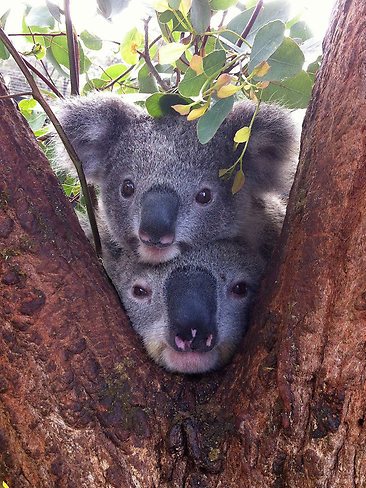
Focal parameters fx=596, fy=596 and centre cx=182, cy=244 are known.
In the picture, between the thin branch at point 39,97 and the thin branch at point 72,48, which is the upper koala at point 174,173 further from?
the thin branch at point 39,97

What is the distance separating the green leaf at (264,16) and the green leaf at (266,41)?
309 millimetres

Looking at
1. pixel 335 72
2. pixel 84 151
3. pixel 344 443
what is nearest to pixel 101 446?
pixel 344 443

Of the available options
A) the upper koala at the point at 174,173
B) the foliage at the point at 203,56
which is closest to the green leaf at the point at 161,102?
the foliage at the point at 203,56

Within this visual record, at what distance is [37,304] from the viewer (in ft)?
4.74

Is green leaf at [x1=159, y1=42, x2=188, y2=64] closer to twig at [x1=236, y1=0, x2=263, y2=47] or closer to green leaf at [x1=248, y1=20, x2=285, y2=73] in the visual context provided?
green leaf at [x1=248, y1=20, x2=285, y2=73]

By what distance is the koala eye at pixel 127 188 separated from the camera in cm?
207

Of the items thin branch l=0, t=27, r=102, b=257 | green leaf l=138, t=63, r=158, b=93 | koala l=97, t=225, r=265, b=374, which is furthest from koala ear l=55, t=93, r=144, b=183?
thin branch l=0, t=27, r=102, b=257

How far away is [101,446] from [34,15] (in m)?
1.45

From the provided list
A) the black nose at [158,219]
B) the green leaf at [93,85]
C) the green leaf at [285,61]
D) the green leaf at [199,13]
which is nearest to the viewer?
the green leaf at [285,61]

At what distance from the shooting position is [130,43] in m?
1.92

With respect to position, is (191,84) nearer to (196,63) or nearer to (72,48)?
(196,63)

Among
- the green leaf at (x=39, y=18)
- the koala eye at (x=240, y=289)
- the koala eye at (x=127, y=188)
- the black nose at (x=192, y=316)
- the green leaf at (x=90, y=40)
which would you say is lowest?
the koala eye at (x=240, y=289)

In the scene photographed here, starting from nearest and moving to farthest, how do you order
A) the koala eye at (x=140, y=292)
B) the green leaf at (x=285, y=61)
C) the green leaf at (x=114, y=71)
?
the green leaf at (x=285, y=61), the koala eye at (x=140, y=292), the green leaf at (x=114, y=71)

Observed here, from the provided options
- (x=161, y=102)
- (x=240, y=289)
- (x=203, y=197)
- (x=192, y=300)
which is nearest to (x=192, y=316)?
(x=192, y=300)
